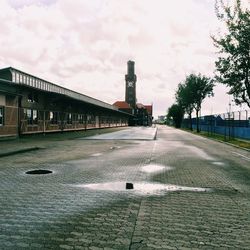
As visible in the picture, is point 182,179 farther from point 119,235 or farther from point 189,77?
point 189,77

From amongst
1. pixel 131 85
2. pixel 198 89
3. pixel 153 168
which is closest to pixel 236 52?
pixel 153 168

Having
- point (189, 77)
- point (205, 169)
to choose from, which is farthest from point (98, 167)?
point (189, 77)

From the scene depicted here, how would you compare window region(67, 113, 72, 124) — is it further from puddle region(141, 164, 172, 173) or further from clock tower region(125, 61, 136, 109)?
clock tower region(125, 61, 136, 109)

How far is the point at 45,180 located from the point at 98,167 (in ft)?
10.2

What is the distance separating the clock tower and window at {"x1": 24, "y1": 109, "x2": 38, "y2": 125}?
102561 mm

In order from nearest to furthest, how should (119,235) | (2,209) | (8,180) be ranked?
(119,235) → (2,209) → (8,180)

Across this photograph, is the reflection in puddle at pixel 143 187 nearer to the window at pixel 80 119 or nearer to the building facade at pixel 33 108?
the building facade at pixel 33 108

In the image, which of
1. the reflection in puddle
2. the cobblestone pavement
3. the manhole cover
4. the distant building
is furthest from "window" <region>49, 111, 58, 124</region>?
the distant building

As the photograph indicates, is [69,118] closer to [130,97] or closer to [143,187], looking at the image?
[143,187]

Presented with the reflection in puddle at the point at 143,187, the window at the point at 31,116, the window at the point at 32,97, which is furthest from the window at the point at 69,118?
the reflection in puddle at the point at 143,187

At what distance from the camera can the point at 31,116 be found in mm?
35000

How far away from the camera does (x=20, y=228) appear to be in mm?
5254

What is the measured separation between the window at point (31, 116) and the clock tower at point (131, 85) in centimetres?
10256

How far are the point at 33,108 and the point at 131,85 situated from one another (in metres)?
105
